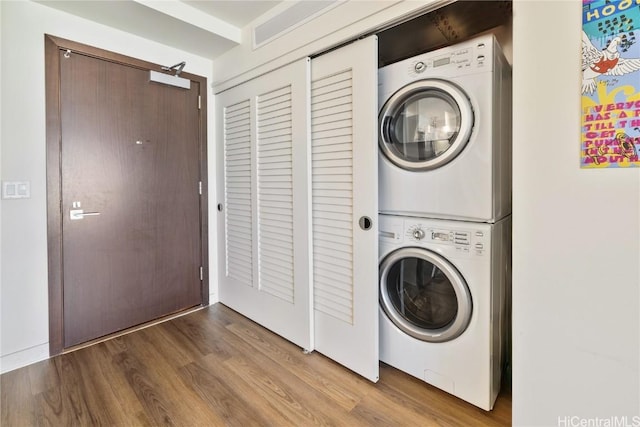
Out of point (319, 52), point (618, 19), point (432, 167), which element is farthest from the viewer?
point (319, 52)

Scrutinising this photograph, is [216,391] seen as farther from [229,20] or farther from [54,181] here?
[229,20]

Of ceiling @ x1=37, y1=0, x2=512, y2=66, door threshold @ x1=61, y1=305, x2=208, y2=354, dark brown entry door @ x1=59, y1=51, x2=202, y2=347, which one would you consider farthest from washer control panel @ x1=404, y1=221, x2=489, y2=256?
door threshold @ x1=61, y1=305, x2=208, y2=354

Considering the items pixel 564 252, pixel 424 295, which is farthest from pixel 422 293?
pixel 564 252

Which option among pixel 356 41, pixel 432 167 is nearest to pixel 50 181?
pixel 356 41

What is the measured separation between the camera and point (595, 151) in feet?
2.72

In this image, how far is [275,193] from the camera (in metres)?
2.08

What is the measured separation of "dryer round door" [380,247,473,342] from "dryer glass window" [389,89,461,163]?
0.51 m

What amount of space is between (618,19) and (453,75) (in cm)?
65

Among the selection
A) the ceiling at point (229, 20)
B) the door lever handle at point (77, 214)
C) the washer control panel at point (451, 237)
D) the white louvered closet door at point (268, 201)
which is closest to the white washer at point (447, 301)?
the washer control panel at point (451, 237)

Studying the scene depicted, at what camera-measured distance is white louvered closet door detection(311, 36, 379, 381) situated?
5.11ft

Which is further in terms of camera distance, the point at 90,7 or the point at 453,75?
the point at 90,7

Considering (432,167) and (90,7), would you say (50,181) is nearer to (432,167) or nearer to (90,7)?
(90,7)

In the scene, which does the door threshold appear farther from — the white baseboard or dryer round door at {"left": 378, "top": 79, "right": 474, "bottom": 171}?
dryer round door at {"left": 378, "top": 79, "right": 474, "bottom": 171}

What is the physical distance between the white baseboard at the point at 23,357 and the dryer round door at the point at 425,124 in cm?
240
